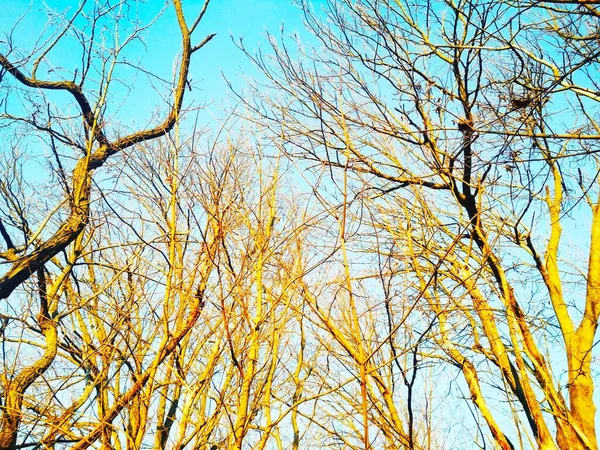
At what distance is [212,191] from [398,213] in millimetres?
2529

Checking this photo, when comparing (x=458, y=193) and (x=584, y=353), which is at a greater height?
(x=458, y=193)

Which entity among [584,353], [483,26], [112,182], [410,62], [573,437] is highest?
[410,62]

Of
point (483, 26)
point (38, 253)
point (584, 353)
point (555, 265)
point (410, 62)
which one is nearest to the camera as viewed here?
point (483, 26)

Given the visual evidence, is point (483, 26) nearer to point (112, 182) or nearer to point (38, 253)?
point (112, 182)

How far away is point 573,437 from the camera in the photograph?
3477mm

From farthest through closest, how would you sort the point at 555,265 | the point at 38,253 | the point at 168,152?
the point at 555,265
the point at 38,253
the point at 168,152

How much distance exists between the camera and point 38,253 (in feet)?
12.0

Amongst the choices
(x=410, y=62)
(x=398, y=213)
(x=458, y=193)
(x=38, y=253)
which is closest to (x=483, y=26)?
(x=410, y=62)

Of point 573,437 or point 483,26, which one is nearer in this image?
point 483,26

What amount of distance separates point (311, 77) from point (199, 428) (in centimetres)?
251

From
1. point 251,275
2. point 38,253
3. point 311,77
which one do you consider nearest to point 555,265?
point 311,77

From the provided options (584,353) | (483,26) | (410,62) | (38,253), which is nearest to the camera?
(483,26)

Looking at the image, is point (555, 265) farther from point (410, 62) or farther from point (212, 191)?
point (212, 191)

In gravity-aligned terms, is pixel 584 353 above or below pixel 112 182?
below
